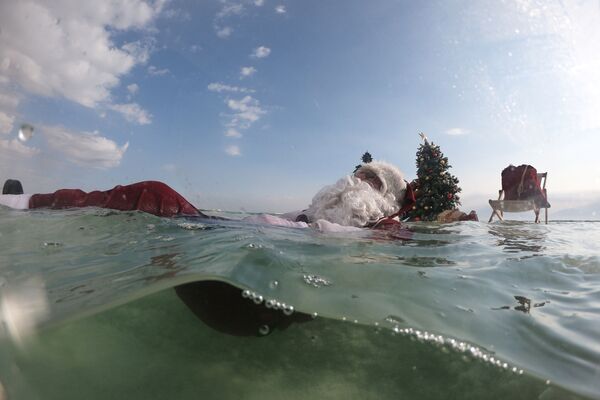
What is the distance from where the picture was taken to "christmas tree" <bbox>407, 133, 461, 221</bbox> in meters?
11.4

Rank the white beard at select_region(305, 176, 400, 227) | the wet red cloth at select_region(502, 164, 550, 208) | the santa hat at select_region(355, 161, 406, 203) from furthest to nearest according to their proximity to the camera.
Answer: the wet red cloth at select_region(502, 164, 550, 208)
the santa hat at select_region(355, 161, 406, 203)
the white beard at select_region(305, 176, 400, 227)

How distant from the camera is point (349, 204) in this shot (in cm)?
477

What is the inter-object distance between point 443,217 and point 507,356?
8.84 metres

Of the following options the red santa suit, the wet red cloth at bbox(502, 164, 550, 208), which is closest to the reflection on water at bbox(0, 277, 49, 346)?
the red santa suit

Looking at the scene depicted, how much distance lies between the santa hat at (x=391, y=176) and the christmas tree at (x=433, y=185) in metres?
5.82

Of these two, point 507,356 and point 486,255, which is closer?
point 507,356

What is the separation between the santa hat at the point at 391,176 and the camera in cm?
535

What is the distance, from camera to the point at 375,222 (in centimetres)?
474

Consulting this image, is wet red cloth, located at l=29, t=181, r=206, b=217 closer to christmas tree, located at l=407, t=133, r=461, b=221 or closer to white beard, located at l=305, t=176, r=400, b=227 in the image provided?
white beard, located at l=305, t=176, r=400, b=227

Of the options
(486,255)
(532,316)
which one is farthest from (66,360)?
(486,255)

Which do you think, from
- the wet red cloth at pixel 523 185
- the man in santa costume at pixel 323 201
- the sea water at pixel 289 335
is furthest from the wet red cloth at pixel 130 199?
the wet red cloth at pixel 523 185

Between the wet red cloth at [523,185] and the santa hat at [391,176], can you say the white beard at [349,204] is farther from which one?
the wet red cloth at [523,185]

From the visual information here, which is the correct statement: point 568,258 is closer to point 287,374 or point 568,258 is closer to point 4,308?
point 287,374

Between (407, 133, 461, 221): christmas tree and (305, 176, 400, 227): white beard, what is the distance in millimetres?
6418
